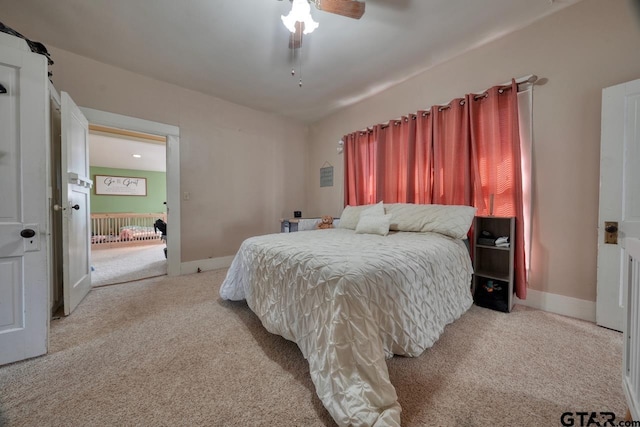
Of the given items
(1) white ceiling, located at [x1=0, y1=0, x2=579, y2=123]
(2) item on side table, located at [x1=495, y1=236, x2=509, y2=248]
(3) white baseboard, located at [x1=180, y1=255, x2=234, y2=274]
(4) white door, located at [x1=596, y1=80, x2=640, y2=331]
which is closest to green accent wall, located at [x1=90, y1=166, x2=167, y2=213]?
(3) white baseboard, located at [x1=180, y1=255, x2=234, y2=274]

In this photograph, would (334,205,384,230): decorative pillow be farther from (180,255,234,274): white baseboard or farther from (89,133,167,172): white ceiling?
(89,133,167,172): white ceiling

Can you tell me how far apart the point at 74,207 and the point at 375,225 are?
113 inches

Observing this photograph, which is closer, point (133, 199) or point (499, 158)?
point (499, 158)

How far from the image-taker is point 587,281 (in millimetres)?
1935

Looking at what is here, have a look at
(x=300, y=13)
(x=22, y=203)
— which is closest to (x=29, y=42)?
(x=22, y=203)

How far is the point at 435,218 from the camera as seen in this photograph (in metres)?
2.29

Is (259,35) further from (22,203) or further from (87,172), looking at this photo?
(87,172)

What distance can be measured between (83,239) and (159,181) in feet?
19.6

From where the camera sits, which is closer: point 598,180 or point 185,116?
point 598,180

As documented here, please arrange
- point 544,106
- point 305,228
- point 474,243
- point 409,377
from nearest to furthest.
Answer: point 409,377
point 544,106
point 474,243
point 305,228

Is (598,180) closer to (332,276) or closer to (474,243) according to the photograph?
(474,243)

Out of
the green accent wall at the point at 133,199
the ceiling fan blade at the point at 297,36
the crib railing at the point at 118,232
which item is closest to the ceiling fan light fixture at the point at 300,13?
the ceiling fan blade at the point at 297,36

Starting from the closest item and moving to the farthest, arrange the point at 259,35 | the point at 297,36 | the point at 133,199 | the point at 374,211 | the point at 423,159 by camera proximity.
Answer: the point at 297,36
the point at 259,35
the point at 374,211
the point at 423,159
the point at 133,199

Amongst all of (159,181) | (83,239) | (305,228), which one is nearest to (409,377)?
(305,228)
